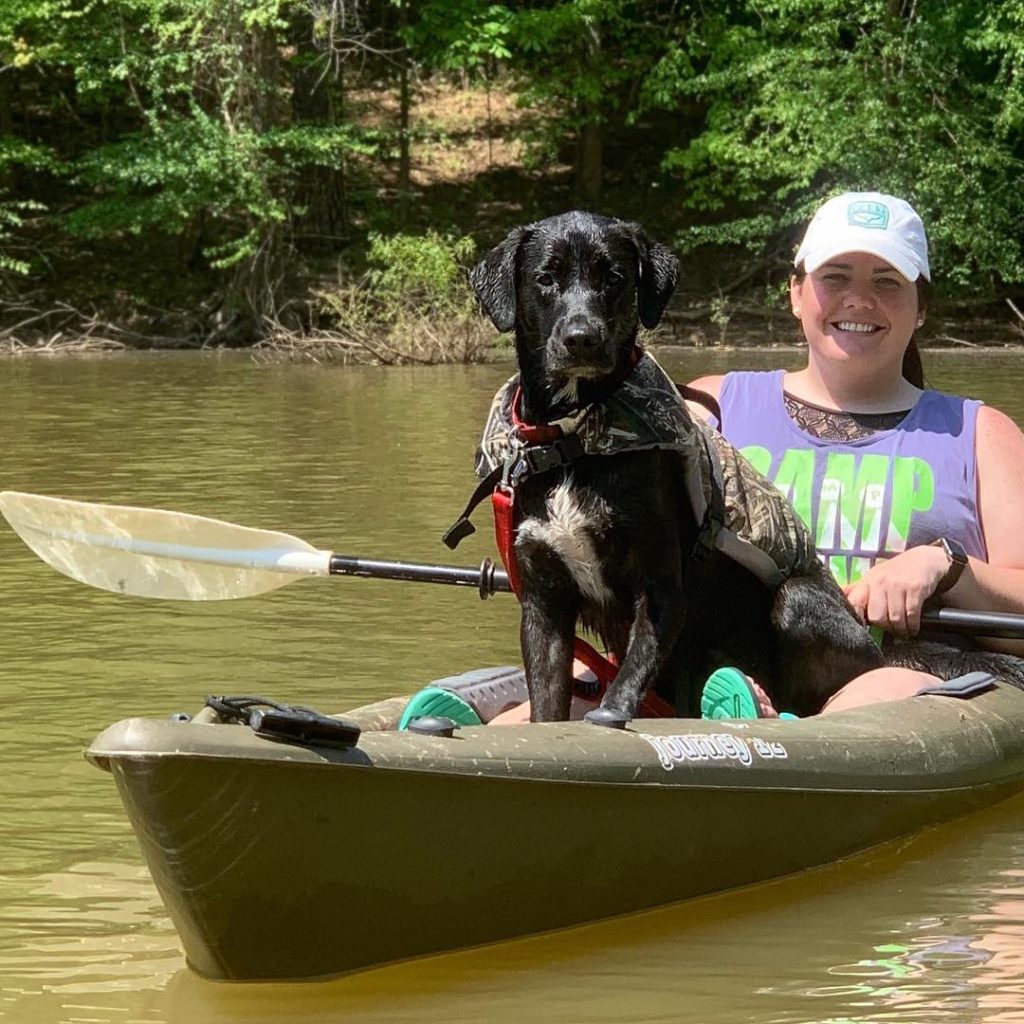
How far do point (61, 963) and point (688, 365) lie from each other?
16570 millimetres

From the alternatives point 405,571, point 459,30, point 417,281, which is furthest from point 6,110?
point 405,571

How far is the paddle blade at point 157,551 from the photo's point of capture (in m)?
5.11

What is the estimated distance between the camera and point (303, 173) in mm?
26469

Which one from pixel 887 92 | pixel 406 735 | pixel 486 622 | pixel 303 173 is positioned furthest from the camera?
pixel 303 173

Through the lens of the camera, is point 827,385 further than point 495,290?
Yes

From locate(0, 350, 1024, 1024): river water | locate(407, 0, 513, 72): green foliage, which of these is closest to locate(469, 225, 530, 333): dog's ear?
locate(0, 350, 1024, 1024): river water

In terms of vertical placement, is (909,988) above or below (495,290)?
below

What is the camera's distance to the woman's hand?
4.71 m

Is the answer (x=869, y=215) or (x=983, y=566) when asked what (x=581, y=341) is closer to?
(x=869, y=215)

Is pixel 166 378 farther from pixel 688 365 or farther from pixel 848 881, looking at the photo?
pixel 848 881

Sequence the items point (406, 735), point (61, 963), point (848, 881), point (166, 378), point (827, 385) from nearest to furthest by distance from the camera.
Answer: point (406, 735), point (61, 963), point (848, 881), point (827, 385), point (166, 378)

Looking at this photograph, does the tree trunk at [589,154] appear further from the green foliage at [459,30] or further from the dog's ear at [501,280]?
the dog's ear at [501,280]

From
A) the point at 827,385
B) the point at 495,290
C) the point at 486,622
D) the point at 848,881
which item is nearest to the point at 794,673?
the point at 848,881

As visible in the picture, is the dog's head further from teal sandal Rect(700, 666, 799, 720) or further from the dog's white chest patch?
teal sandal Rect(700, 666, 799, 720)
